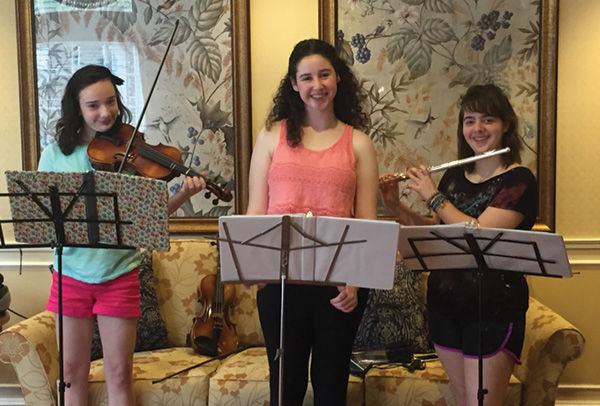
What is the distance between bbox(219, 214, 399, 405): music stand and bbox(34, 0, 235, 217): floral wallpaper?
1.48 meters

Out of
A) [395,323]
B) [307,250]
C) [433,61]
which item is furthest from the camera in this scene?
[433,61]

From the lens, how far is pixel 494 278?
202 centimetres

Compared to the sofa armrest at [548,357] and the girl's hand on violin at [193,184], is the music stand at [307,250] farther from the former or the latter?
the sofa armrest at [548,357]

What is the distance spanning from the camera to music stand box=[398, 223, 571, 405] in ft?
5.85

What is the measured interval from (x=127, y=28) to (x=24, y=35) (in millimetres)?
500

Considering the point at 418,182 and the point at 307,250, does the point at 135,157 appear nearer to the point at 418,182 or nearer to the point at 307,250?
the point at 307,250

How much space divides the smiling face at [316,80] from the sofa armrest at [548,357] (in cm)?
127

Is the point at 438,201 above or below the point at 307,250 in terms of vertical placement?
above

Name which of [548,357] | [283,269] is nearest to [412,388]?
[548,357]

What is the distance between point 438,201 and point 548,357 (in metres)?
0.88

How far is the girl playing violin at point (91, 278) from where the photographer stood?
2.16m

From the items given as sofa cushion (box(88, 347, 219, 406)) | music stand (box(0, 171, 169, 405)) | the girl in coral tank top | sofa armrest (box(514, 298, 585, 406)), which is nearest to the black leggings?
the girl in coral tank top

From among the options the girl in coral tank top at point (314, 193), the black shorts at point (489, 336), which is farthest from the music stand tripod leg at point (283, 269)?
the black shorts at point (489, 336)

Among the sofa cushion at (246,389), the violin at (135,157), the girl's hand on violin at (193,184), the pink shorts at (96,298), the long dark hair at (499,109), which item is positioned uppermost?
the long dark hair at (499,109)
